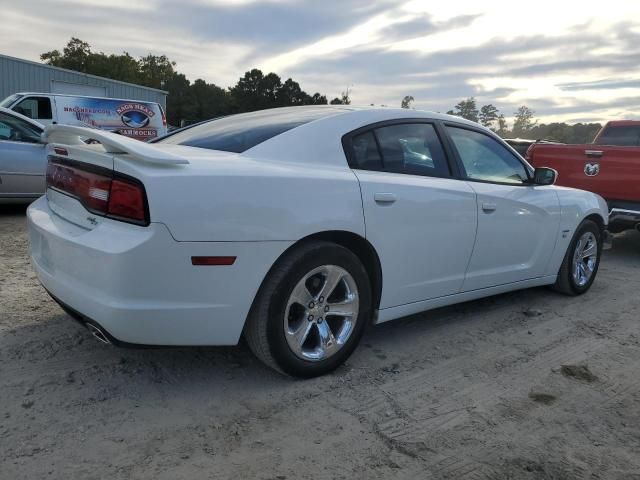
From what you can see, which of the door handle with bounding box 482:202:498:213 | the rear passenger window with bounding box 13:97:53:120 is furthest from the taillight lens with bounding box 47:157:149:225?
the rear passenger window with bounding box 13:97:53:120

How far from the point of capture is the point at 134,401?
2.79m

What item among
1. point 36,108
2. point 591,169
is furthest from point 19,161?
point 36,108

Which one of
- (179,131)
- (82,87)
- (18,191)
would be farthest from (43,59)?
(179,131)

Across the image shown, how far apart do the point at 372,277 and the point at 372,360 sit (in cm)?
53

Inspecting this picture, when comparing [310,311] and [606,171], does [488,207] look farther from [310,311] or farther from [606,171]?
[606,171]

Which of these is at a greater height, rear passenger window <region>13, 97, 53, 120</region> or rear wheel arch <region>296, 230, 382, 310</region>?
rear passenger window <region>13, 97, 53, 120</region>

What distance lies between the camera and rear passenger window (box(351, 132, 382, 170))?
10.8ft

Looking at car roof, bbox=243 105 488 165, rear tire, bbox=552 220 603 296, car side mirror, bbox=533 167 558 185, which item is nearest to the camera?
car roof, bbox=243 105 488 165

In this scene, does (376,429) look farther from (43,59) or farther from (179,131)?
(43,59)

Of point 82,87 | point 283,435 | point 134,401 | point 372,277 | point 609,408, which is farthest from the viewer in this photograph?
point 82,87

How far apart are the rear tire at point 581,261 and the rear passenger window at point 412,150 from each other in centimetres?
193

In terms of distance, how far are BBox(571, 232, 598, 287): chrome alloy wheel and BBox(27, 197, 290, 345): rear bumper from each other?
3.37m

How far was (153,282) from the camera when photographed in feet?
8.25

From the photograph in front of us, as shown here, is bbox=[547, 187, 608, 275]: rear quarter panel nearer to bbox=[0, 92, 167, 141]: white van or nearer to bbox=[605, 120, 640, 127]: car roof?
bbox=[605, 120, 640, 127]: car roof
